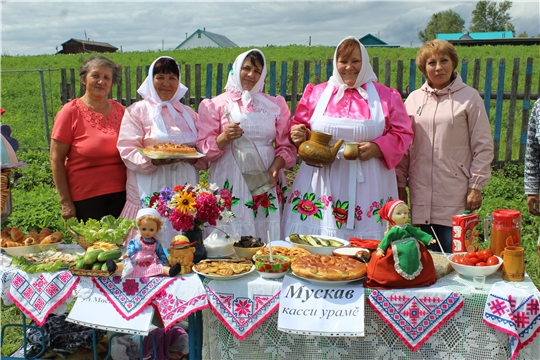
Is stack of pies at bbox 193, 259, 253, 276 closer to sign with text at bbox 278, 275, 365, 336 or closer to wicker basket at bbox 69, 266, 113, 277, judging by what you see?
sign with text at bbox 278, 275, 365, 336

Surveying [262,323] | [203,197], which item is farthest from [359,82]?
[262,323]

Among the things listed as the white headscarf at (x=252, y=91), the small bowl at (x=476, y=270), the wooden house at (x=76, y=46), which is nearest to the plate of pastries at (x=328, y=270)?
the small bowl at (x=476, y=270)

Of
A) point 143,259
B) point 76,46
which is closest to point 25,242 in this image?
point 143,259

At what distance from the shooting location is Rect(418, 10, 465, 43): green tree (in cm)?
6356

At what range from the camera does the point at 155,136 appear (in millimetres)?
3328

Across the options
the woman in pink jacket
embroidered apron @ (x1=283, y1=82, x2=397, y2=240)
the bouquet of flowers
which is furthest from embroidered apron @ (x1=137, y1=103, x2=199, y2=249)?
the woman in pink jacket

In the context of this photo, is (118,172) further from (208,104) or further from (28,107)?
(28,107)

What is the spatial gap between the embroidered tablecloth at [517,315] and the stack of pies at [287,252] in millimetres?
948

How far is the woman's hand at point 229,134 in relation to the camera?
3.26 m

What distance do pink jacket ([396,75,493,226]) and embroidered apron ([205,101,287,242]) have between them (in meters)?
0.96

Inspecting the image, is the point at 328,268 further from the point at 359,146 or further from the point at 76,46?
the point at 76,46

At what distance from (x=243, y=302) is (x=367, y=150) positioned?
1.29 metres

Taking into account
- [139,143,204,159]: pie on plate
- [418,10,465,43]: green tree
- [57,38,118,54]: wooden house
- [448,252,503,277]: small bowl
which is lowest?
[448,252,503,277]: small bowl

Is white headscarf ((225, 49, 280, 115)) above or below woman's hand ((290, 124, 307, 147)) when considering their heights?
above
